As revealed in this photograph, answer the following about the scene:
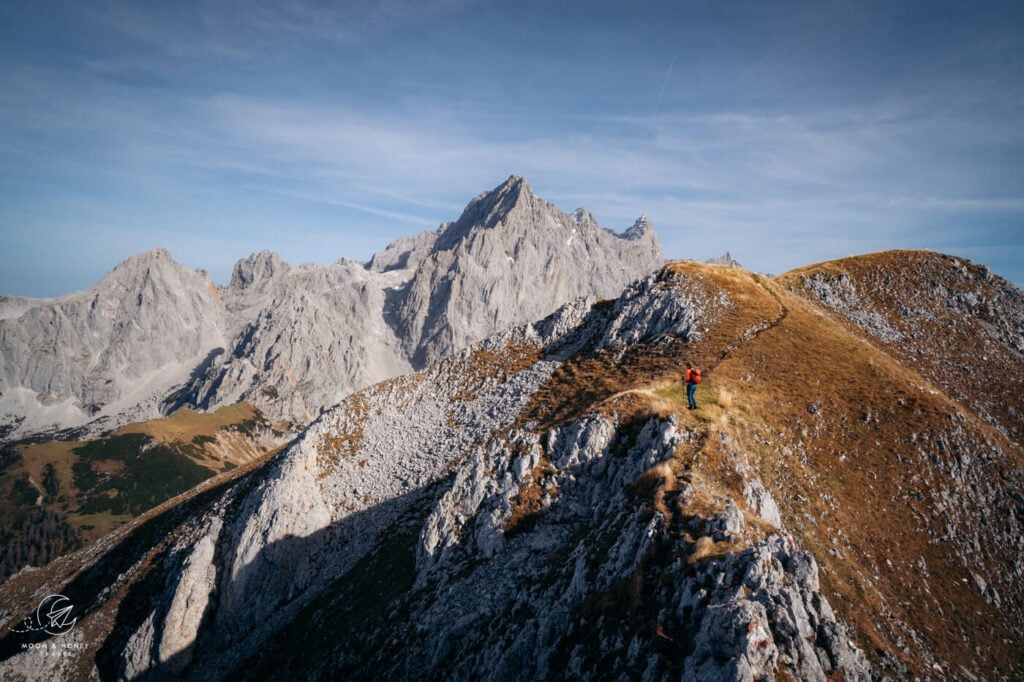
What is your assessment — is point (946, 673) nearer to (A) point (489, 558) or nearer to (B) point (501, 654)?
(B) point (501, 654)

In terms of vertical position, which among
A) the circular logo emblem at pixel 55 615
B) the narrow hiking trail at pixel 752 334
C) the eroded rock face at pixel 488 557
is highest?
the narrow hiking trail at pixel 752 334

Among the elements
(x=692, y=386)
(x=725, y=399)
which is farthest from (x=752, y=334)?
(x=692, y=386)

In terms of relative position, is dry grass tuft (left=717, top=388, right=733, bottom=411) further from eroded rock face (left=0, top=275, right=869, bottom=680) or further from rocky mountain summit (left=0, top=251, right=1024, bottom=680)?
eroded rock face (left=0, top=275, right=869, bottom=680)

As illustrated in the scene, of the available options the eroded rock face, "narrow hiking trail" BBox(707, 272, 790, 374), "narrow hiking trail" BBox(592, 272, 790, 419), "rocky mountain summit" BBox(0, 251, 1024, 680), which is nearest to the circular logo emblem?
"rocky mountain summit" BBox(0, 251, 1024, 680)

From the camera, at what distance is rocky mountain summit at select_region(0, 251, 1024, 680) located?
1833cm

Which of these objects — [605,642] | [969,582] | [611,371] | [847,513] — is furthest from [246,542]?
[969,582]

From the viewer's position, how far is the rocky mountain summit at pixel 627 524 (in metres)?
18.3

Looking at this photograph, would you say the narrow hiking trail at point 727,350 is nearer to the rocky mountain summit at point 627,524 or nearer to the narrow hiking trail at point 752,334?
the narrow hiking trail at point 752,334

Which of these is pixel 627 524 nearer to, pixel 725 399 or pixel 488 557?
pixel 725 399

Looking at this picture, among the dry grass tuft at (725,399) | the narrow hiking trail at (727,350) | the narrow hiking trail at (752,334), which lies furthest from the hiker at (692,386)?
the narrow hiking trail at (752,334)

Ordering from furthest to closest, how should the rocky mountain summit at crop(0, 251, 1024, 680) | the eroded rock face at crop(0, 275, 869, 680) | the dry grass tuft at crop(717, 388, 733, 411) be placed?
the dry grass tuft at crop(717, 388, 733, 411) < the rocky mountain summit at crop(0, 251, 1024, 680) < the eroded rock face at crop(0, 275, 869, 680)

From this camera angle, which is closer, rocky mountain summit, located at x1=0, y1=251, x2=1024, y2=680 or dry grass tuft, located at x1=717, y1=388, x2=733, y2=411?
rocky mountain summit, located at x1=0, y1=251, x2=1024, y2=680

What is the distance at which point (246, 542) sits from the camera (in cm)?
5244

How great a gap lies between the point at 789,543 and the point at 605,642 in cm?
893
